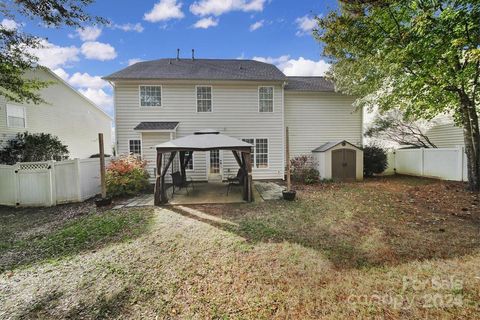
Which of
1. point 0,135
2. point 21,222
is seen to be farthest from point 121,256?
point 0,135

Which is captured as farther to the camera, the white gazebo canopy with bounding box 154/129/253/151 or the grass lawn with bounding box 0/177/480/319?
the white gazebo canopy with bounding box 154/129/253/151

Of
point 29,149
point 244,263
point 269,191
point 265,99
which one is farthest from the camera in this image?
point 265,99

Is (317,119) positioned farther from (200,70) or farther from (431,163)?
(200,70)

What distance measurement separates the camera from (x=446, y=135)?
11656 millimetres

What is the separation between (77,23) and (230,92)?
679 cm

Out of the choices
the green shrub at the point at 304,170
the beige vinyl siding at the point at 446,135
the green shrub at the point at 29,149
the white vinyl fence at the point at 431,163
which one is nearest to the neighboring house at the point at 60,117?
the green shrub at the point at 29,149

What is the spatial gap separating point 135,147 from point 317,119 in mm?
10654

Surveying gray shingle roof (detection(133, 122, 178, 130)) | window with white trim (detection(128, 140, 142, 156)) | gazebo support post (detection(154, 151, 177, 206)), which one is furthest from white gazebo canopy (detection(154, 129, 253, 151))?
window with white trim (detection(128, 140, 142, 156))

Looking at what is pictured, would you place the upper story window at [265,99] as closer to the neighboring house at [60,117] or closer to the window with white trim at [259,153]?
the window with white trim at [259,153]

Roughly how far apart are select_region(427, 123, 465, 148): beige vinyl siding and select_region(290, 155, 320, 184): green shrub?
293 inches

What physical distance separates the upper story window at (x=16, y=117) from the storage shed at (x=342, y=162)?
16.9 meters

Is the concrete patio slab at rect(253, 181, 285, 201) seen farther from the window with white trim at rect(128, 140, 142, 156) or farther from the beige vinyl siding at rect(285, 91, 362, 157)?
the window with white trim at rect(128, 140, 142, 156)

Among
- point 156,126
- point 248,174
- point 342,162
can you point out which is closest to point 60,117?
point 156,126

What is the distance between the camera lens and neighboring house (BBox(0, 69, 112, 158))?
1093cm
